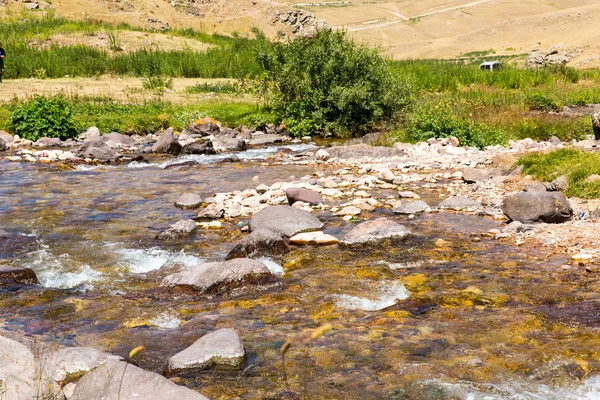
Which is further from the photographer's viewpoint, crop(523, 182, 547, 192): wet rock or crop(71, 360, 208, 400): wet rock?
crop(523, 182, 547, 192): wet rock

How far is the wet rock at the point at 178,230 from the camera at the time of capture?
9.07 m

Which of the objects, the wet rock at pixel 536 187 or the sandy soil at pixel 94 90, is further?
the sandy soil at pixel 94 90

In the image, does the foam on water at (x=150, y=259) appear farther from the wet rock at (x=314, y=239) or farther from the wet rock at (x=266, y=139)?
the wet rock at (x=266, y=139)

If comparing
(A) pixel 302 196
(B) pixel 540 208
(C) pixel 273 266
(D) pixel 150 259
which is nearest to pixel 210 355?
(C) pixel 273 266

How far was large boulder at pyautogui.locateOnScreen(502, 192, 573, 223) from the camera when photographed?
8.64m

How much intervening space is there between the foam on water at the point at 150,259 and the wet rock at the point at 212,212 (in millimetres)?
1993

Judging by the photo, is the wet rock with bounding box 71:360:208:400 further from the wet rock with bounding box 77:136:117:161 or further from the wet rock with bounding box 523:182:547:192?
the wet rock with bounding box 77:136:117:161

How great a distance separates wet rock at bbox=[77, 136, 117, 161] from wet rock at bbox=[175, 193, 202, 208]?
20.0 feet

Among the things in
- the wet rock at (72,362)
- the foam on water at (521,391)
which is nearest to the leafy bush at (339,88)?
the foam on water at (521,391)

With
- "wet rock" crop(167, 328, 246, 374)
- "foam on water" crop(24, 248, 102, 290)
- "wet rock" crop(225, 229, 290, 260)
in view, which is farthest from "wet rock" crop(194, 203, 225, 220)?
"wet rock" crop(167, 328, 246, 374)

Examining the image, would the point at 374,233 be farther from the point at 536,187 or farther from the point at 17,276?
the point at 17,276

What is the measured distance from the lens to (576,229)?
8.19 metres

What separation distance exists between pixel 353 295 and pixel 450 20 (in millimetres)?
169410

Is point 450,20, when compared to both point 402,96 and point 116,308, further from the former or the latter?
point 116,308
